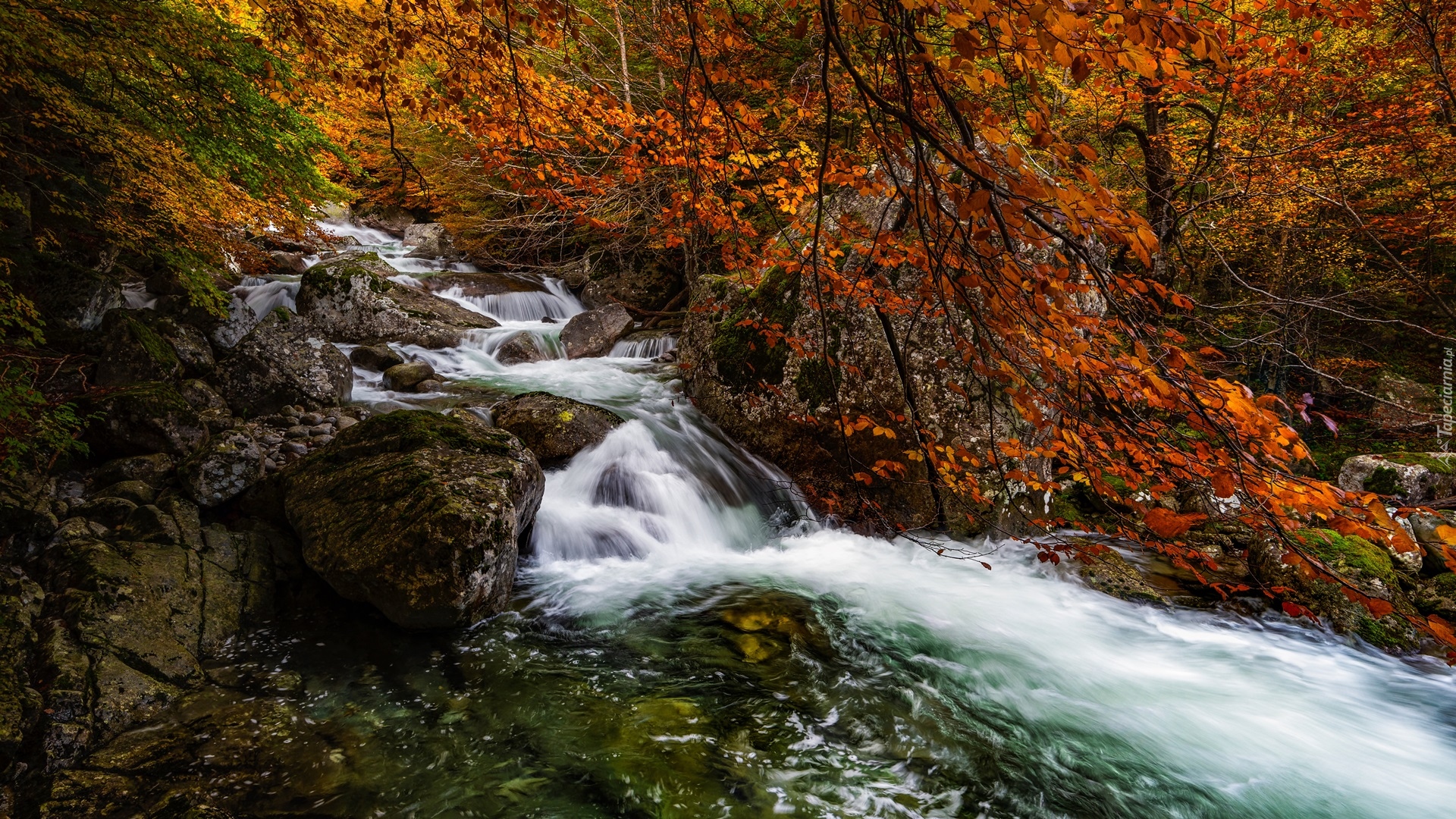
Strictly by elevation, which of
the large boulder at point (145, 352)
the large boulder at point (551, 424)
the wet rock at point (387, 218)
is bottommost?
the large boulder at point (551, 424)

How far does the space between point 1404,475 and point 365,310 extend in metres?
15.2

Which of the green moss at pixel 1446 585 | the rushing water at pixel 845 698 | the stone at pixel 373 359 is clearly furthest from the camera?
the stone at pixel 373 359

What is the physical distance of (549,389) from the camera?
9711 mm

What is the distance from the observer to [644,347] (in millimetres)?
12281

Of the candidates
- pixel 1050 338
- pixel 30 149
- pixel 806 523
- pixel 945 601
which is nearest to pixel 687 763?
pixel 1050 338

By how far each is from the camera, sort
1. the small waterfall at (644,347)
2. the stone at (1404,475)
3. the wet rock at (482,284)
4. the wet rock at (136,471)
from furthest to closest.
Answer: the wet rock at (482,284)
the small waterfall at (644,347)
the stone at (1404,475)
the wet rock at (136,471)

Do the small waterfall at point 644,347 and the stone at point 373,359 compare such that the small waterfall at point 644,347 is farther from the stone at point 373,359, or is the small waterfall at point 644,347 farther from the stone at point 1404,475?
the stone at point 1404,475

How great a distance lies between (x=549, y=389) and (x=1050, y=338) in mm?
8540

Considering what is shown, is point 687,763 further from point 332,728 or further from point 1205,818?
point 1205,818

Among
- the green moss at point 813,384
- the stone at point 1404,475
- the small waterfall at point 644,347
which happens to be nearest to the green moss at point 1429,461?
the stone at point 1404,475

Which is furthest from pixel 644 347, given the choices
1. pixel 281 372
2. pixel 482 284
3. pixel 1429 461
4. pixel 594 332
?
pixel 1429 461

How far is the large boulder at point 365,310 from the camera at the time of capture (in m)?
10.7

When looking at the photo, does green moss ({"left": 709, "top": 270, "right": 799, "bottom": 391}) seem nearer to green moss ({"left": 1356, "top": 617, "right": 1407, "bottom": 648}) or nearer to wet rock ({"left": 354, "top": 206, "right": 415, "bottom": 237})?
green moss ({"left": 1356, "top": 617, "right": 1407, "bottom": 648})

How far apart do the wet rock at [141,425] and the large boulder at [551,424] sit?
2774 millimetres
